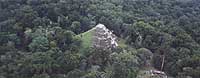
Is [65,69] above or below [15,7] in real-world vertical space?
below

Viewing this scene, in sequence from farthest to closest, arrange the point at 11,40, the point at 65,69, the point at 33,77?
1. the point at 11,40
2. the point at 65,69
3. the point at 33,77

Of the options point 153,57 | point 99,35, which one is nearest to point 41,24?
point 99,35

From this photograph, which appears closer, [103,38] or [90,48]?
[90,48]

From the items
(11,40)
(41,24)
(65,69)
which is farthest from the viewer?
(41,24)

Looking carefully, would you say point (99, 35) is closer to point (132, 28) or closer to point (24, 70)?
point (132, 28)

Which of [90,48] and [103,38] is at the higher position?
[103,38]

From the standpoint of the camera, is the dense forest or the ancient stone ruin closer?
the dense forest

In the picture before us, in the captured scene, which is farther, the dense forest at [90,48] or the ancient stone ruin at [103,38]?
the ancient stone ruin at [103,38]

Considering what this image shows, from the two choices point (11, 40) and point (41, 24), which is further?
point (41, 24)
